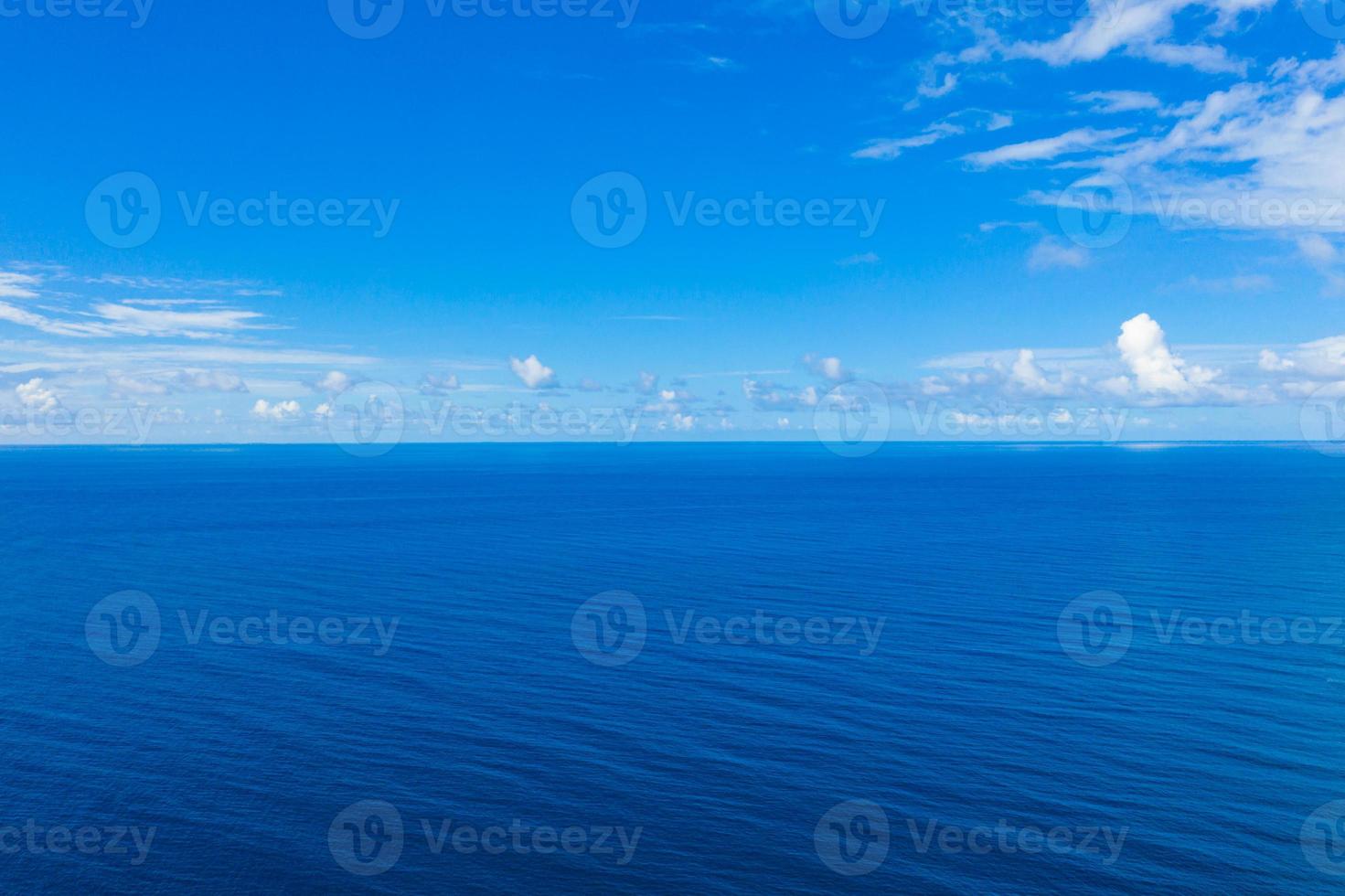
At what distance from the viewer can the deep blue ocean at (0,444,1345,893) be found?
39.6 m

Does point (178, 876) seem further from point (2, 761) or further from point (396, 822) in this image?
point (2, 761)

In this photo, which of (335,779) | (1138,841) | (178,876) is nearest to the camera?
(178,876)

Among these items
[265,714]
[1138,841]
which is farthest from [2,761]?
[1138,841]

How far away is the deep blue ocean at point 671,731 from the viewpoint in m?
39.6

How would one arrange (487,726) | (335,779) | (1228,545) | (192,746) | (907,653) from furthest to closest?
(1228,545) → (907,653) → (487,726) → (192,746) → (335,779)

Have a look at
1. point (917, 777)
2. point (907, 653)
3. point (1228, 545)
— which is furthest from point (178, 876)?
point (1228, 545)

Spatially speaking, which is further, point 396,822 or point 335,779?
point 335,779

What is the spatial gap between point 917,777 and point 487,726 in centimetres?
2906

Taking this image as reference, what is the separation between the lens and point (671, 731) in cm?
5450

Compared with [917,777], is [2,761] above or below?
below

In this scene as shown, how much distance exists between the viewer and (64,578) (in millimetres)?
104125

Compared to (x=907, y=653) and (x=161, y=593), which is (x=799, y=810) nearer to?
(x=907, y=653)

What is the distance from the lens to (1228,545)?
132m

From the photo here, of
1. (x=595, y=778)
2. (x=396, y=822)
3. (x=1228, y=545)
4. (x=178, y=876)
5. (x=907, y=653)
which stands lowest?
(x=178, y=876)
